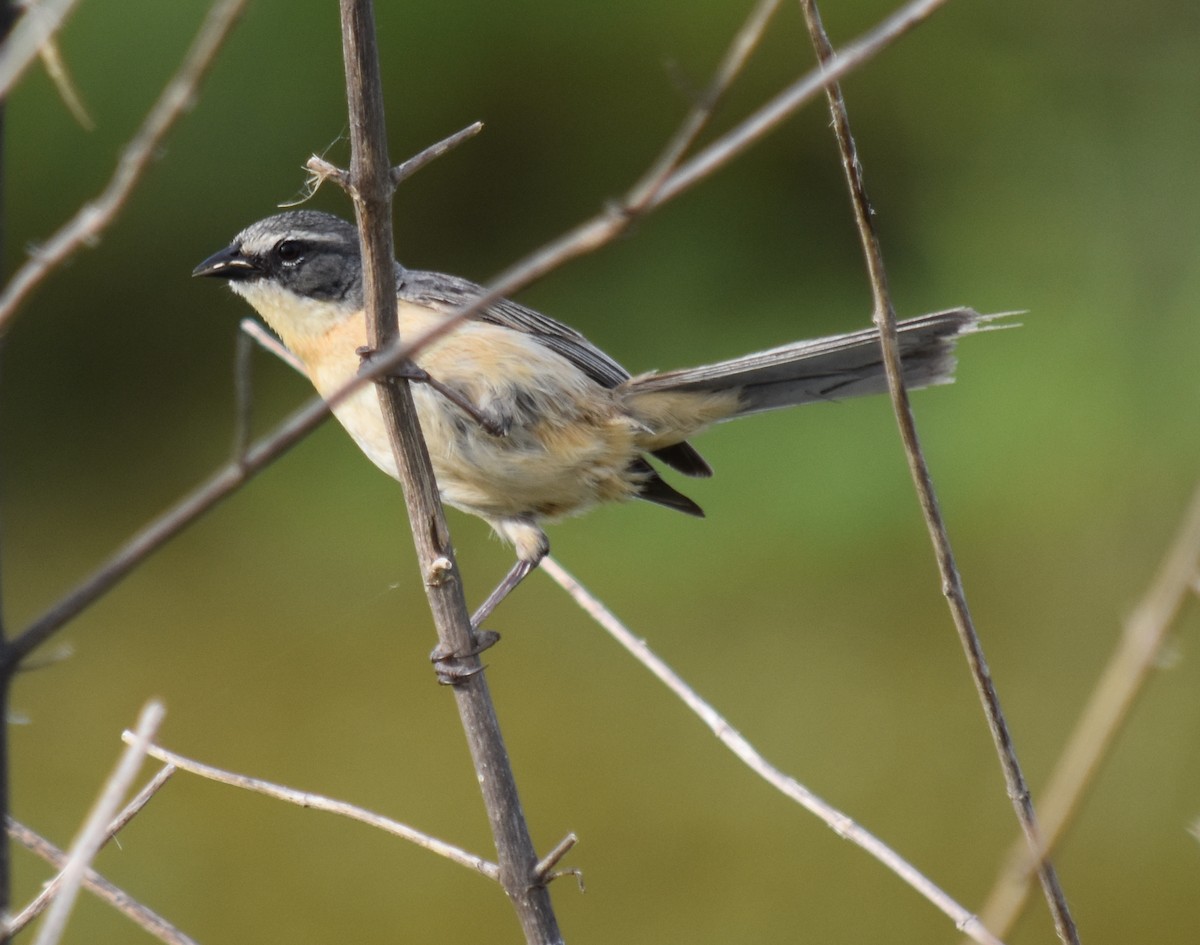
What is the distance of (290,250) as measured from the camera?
3.04 m

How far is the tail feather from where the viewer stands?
2.48 meters

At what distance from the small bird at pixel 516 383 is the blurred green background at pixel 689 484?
106 inches

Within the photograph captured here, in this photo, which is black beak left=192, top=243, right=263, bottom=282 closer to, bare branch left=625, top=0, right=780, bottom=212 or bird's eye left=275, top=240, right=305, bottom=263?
bird's eye left=275, top=240, right=305, bottom=263

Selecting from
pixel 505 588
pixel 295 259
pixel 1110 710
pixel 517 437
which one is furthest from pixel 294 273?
pixel 1110 710

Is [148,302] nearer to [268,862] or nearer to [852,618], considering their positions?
[268,862]

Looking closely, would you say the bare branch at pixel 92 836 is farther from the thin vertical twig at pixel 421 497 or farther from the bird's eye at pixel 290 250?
the bird's eye at pixel 290 250

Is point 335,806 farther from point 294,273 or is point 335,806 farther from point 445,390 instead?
point 294,273

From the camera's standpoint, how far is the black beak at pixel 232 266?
2.95m

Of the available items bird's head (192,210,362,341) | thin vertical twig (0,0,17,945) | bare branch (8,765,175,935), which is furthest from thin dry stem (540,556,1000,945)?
bird's head (192,210,362,341)

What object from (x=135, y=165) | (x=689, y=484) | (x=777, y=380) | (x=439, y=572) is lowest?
(x=135, y=165)

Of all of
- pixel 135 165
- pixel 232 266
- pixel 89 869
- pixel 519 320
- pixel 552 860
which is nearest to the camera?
pixel 135 165

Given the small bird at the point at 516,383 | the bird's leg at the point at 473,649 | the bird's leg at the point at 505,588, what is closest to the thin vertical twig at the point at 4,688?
the bird's leg at the point at 473,649

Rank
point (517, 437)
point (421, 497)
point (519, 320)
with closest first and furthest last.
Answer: point (421, 497) → point (517, 437) → point (519, 320)

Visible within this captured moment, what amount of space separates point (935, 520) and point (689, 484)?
5.24 meters
